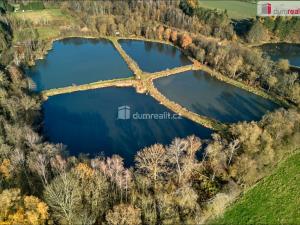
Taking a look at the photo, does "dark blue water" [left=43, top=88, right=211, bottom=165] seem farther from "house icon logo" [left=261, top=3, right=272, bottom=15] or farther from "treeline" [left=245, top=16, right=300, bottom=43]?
"house icon logo" [left=261, top=3, right=272, bottom=15]

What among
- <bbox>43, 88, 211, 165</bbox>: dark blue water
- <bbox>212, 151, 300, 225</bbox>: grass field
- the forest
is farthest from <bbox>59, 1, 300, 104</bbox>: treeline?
<bbox>212, 151, 300, 225</bbox>: grass field

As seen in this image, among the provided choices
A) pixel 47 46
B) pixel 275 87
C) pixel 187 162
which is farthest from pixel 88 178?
pixel 47 46

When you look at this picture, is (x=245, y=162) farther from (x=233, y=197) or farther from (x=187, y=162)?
(x=187, y=162)

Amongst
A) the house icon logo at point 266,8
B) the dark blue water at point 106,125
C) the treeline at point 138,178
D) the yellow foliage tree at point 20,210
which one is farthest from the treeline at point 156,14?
the yellow foliage tree at point 20,210

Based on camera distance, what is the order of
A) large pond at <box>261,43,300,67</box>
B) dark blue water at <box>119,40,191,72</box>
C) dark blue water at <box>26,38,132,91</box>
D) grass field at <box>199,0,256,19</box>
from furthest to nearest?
1. grass field at <box>199,0,256,19</box>
2. large pond at <box>261,43,300,67</box>
3. dark blue water at <box>119,40,191,72</box>
4. dark blue water at <box>26,38,132,91</box>

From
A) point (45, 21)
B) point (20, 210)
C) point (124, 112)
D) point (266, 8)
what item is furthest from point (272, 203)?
point (45, 21)

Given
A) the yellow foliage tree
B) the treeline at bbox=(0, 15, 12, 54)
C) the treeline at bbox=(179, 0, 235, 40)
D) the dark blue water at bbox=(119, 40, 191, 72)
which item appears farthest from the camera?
the treeline at bbox=(179, 0, 235, 40)
